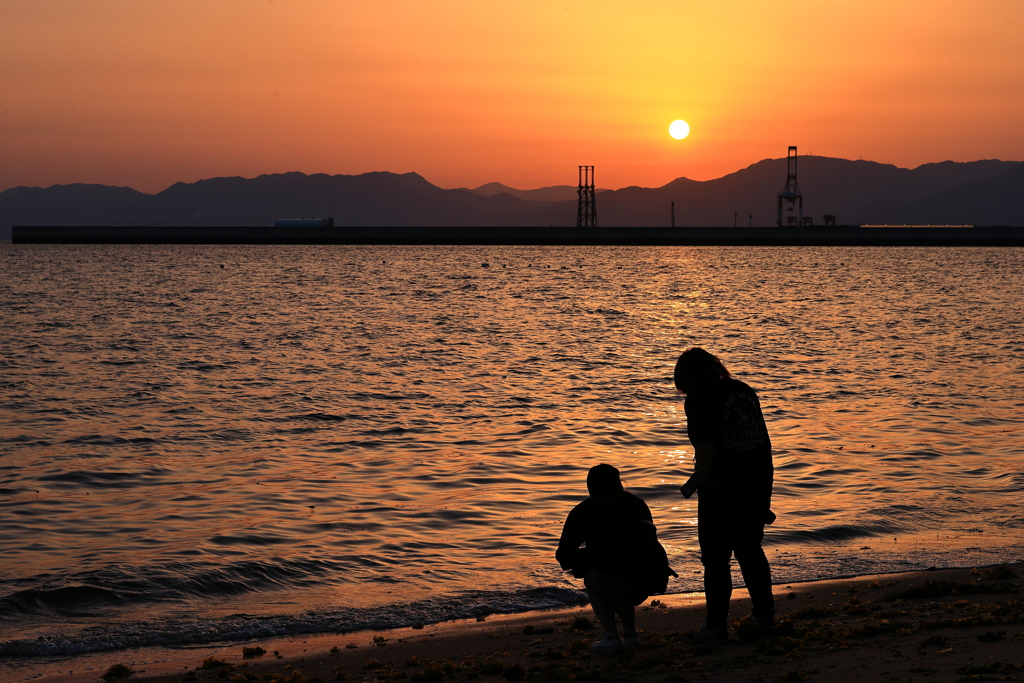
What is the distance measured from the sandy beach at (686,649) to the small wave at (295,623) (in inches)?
7.5

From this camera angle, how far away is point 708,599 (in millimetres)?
6328

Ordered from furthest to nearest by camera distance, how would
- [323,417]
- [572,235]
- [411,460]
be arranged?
[572,235] → [323,417] → [411,460]

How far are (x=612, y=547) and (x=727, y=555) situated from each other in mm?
832

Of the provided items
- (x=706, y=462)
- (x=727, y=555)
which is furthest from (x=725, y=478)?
(x=727, y=555)

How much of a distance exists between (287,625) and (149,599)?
1579mm

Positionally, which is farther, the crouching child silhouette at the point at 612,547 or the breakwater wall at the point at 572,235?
the breakwater wall at the point at 572,235

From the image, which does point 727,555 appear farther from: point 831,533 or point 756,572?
point 831,533

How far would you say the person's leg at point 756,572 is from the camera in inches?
248

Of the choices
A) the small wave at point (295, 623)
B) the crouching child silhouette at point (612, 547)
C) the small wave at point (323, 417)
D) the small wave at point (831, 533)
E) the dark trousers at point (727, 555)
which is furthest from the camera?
the small wave at point (323, 417)

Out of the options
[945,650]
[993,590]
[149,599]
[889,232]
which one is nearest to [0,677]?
[149,599]

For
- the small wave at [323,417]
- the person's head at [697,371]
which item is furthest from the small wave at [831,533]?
the small wave at [323,417]

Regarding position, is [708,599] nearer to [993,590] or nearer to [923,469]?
[993,590]

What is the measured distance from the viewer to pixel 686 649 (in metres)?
6.13

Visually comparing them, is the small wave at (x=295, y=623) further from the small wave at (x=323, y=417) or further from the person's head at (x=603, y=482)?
the small wave at (x=323, y=417)
